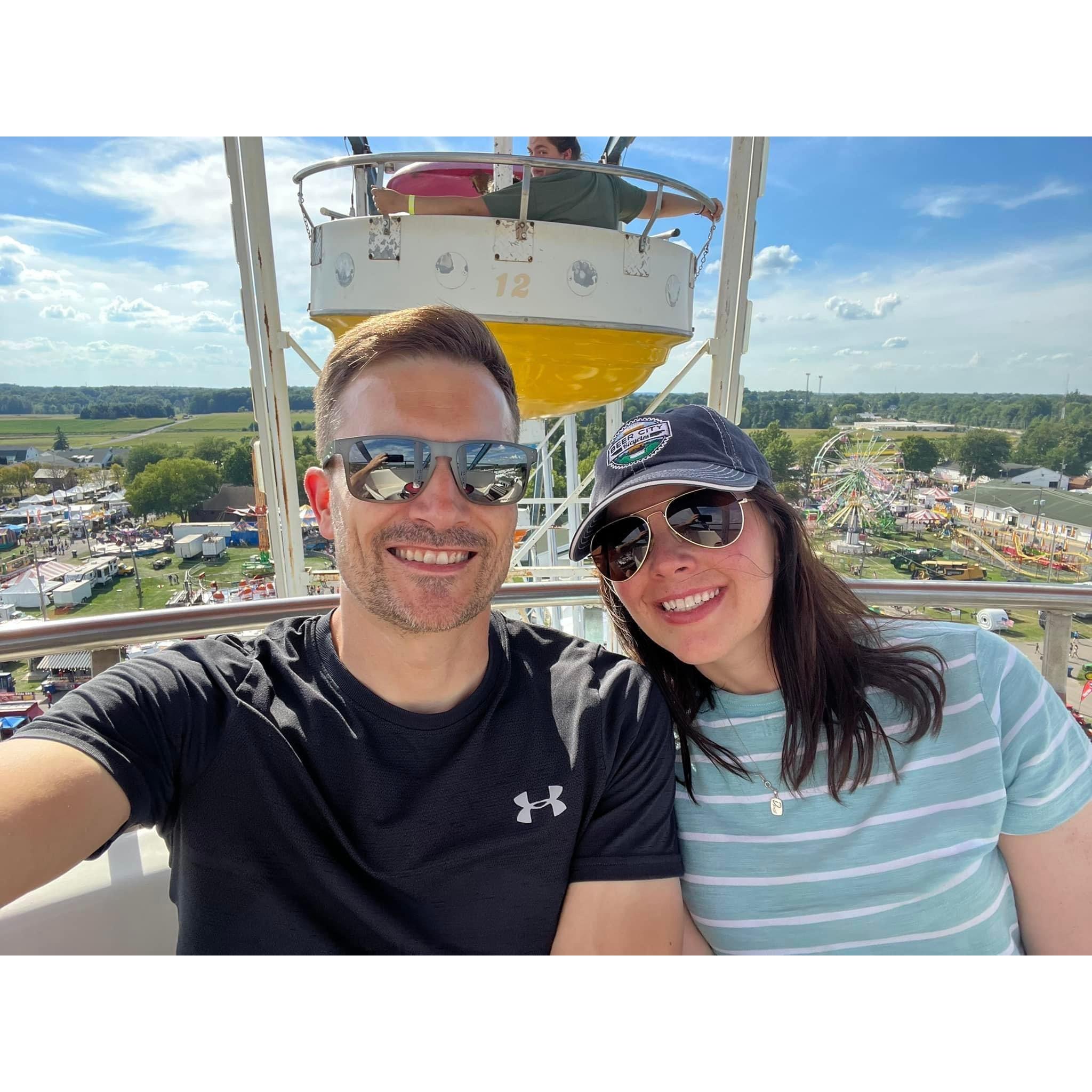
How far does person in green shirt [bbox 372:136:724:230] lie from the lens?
2787 mm

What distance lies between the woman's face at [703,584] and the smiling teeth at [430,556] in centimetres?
26

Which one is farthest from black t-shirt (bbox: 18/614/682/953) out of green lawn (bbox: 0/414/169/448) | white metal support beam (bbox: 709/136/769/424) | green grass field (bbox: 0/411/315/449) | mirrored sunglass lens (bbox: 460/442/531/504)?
white metal support beam (bbox: 709/136/769/424)

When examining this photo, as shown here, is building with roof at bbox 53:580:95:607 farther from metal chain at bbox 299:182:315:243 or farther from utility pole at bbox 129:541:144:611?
metal chain at bbox 299:182:315:243

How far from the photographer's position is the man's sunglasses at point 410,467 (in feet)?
3.44

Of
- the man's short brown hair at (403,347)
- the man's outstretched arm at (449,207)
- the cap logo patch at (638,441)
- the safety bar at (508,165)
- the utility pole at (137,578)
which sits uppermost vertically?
the safety bar at (508,165)

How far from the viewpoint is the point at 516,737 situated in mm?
979

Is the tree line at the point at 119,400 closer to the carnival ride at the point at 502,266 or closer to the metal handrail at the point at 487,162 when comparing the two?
the carnival ride at the point at 502,266

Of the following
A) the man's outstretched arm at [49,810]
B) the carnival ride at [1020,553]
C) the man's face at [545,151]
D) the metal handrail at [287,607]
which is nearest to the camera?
the man's outstretched arm at [49,810]

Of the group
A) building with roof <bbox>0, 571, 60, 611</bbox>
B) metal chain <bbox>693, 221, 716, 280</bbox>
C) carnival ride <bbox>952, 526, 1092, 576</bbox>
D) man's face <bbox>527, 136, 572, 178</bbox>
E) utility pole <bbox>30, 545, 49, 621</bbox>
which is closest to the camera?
utility pole <bbox>30, 545, 49, 621</bbox>

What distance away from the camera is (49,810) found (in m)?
0.78

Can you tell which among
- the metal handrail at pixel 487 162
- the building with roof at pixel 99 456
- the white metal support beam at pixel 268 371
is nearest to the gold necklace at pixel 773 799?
the metal handrail at pixel 487 162

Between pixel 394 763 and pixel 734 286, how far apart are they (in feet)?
10.0

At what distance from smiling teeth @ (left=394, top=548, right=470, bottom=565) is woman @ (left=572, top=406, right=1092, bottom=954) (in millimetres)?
207

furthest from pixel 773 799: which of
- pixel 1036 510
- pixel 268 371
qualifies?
pixel 268 371
